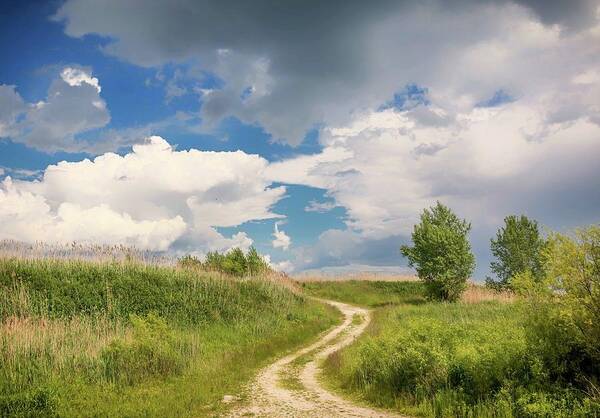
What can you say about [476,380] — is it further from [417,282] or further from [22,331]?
[417,282]

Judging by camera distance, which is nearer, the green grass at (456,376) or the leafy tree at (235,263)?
the green grass at (456,376)

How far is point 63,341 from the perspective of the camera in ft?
53.7

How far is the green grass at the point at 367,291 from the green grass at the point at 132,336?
15.0 m

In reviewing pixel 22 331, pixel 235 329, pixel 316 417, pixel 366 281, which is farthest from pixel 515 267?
pixel 22 331

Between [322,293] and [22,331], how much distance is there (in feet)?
127

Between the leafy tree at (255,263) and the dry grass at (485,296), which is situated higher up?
the leafy tree at (255,263)

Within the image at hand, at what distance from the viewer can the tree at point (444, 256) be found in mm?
40469

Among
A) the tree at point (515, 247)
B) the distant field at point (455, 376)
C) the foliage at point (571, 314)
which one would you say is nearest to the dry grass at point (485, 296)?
the tree at point (515, 247)

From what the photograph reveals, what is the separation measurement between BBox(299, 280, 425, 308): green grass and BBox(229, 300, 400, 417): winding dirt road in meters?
25.4

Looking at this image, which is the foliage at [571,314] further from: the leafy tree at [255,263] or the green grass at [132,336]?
the leafy tree at [255,263]

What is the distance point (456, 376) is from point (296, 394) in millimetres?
5065

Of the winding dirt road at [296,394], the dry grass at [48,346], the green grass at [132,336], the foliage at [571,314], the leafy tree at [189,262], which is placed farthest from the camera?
the leafy tree at [189,262]

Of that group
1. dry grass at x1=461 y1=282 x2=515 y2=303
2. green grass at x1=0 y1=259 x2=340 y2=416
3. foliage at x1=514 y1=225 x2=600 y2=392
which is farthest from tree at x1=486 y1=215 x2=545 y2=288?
foliage at x1=514 y1=225 x2=600 y2=392

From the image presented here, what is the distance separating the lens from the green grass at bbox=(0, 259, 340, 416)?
43.1ft
